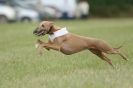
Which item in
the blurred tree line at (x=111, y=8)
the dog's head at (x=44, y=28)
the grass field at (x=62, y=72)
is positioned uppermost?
the dog's head at (x=44, y=28)

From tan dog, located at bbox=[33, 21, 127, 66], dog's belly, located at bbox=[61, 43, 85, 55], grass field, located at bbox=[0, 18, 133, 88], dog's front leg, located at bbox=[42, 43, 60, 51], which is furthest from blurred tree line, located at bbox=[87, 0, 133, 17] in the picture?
dog's front leg, located at bbox=[42, 43, 60, 51]

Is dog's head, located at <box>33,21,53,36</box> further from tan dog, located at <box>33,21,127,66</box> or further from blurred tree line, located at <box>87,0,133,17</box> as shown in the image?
blurred tree line, located at <box>87,0,133,17</box>

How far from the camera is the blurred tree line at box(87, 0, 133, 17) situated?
58.3 meters

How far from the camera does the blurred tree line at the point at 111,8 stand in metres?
58.3

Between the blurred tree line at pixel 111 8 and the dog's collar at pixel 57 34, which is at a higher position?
the dog's collar at pixel 57 34

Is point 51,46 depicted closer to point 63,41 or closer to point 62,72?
point 63,41

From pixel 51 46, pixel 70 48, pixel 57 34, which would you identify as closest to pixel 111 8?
pixel 70 48

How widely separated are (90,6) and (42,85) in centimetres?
4855

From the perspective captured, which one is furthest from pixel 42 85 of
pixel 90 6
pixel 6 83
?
pixel 90 6

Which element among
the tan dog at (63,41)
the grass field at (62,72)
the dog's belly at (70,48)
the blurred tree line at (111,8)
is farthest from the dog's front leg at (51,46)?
the blurred tree line at (111,8)

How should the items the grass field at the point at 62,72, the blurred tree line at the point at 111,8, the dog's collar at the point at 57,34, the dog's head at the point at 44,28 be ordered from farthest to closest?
the blurred tree line at the point at 111,8 → the dog's collar at the point at 57,34 → the dog's head at the point at 44,28 → the grass field at the point at 62,72

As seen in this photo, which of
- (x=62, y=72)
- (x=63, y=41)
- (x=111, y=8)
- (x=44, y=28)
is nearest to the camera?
(x=62, y=72)

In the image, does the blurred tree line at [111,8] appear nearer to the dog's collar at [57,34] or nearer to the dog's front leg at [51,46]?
the dog's collar at [57,34]

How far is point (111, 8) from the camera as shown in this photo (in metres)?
59.0
